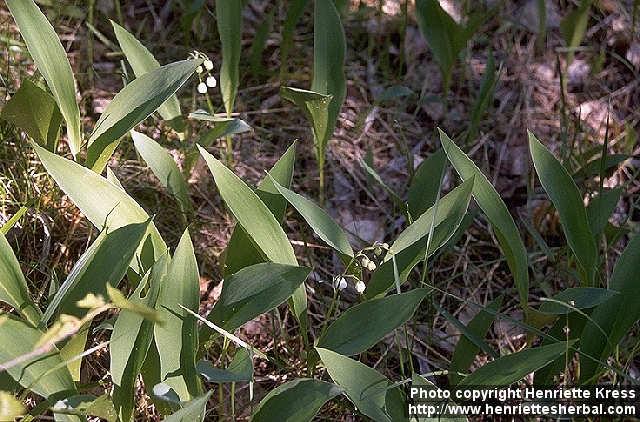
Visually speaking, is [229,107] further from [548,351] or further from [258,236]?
[548,351]

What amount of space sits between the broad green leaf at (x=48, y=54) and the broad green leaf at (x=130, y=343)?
54cm

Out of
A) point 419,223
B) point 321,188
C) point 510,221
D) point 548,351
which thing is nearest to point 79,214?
point 321,188

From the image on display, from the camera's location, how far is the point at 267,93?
7.36 ft

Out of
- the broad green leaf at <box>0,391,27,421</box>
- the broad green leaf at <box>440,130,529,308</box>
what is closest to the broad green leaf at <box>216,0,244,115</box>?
the broad green leaf at <box>440,130,529,308</box>

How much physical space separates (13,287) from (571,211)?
988mm

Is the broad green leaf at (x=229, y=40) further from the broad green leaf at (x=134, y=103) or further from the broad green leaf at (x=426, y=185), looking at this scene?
the broad green leaf at (x=426, y=185)

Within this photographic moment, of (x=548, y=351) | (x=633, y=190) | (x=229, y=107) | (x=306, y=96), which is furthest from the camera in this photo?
(x=633, y=190)

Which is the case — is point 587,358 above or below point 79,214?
below

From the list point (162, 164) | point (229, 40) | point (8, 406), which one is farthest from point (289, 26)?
point (8, 406)

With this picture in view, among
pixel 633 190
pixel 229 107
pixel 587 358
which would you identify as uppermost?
pixel 229 107

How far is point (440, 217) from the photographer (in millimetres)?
1367

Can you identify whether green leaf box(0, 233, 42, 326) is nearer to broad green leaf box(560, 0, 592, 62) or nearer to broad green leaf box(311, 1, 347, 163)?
broad green leaf box(311, 1, 347, 163)

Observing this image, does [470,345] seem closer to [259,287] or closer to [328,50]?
[259,287]

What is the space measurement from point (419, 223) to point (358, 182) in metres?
0.73
